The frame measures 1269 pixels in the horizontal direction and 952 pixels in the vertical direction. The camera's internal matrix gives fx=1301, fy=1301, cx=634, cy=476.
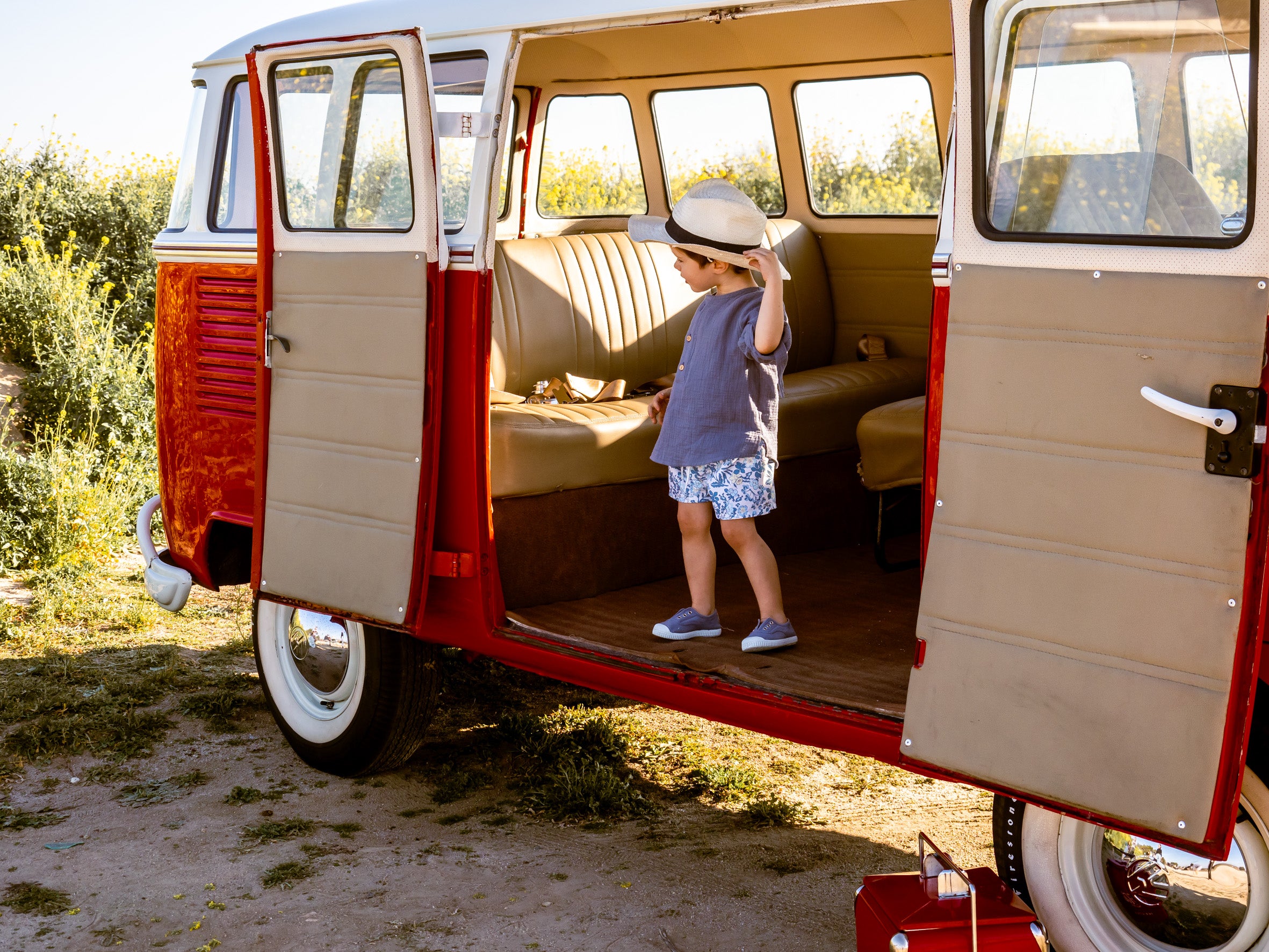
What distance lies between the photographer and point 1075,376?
2.51 meters

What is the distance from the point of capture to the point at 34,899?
3.51m

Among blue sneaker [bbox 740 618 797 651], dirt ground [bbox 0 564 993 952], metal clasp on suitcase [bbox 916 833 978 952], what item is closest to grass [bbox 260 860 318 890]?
dirt ground [bbox 0 564 993 952]

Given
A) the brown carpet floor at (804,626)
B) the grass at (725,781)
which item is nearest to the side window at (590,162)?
the brown carpet floor at (804,626)

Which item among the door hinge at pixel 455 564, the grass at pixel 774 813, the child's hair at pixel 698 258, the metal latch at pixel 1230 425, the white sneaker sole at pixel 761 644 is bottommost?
the grass at pixel 774 813

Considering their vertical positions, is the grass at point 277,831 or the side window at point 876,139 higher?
the side window at point 876,139

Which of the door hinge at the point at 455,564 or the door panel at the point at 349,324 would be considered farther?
the door hinge at the point at 455,564

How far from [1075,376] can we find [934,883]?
1.09 metres

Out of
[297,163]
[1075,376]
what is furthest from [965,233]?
[297,163]

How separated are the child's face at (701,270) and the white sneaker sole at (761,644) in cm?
101

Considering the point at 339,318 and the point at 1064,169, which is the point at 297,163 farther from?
the point at 1064,169

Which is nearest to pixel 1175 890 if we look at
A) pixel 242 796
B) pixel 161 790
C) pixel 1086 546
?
pixel 1086 546

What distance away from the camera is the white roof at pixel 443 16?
3.34 m

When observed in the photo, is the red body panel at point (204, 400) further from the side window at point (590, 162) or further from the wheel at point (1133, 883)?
the wheel at point (1133, 883)

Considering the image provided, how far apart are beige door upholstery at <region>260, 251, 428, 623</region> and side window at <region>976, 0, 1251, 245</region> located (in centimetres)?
166
